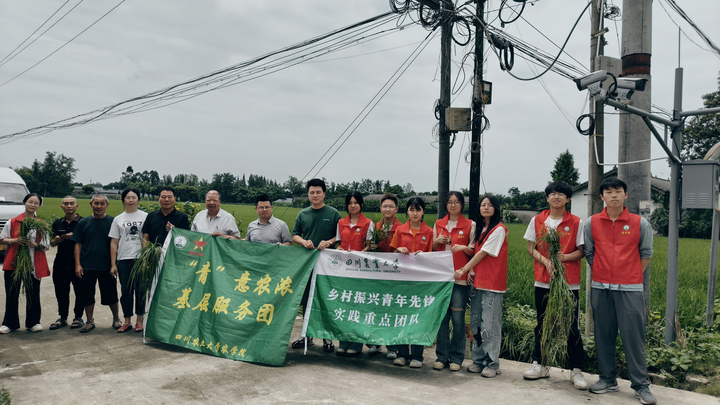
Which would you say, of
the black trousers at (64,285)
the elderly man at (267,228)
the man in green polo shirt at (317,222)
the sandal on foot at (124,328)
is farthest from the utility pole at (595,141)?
the black trousers at (64,285)

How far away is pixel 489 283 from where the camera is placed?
4219mm

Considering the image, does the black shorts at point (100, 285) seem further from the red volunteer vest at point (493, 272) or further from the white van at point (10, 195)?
the white van at point (10, 195)

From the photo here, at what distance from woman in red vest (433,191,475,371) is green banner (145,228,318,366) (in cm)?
142

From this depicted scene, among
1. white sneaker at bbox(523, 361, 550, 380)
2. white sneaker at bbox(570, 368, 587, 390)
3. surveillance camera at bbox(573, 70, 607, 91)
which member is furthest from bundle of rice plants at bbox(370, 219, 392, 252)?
surveillance camera at bbox(573, 70, 607, 91)

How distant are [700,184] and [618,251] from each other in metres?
1.63

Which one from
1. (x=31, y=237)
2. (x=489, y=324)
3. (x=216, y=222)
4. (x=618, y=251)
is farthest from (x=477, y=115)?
(x=31, y=237)

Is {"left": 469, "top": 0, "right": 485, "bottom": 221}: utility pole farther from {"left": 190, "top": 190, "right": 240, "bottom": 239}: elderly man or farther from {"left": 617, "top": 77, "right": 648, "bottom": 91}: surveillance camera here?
{"left": 190, "top": 190, "right": 240, "bottom": 239}: elderly man

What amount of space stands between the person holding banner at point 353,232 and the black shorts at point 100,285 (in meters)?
2.89

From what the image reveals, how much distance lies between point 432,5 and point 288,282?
471cm

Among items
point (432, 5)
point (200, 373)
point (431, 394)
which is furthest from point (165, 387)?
point (432, 5)

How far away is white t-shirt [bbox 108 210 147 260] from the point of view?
5.51m

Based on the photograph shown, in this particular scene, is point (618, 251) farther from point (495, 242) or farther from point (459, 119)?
point (459, 119)

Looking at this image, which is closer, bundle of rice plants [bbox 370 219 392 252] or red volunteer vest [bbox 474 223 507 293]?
red volunteer vest [bbox 474 223 507 293]

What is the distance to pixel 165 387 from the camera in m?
3.84
